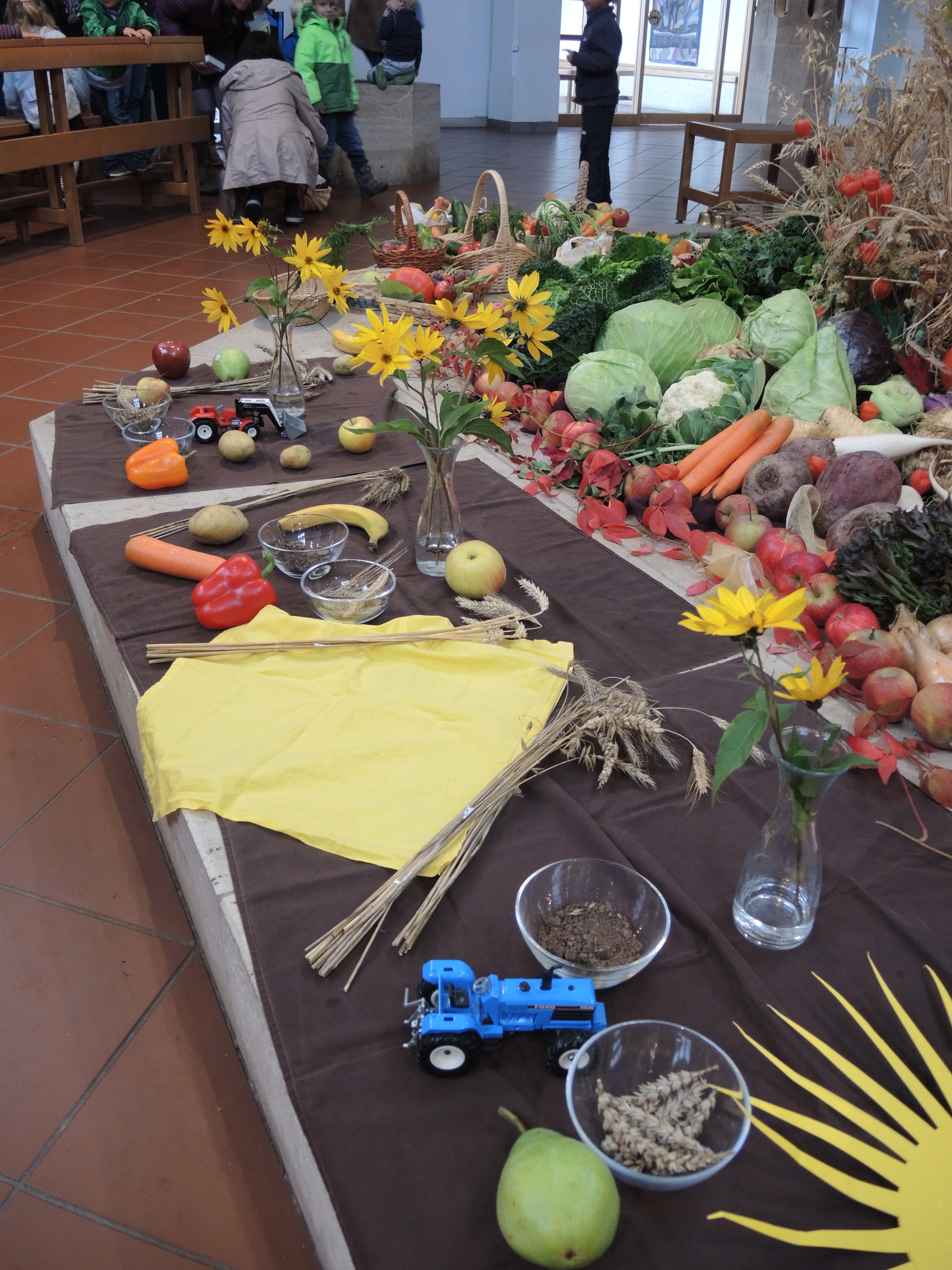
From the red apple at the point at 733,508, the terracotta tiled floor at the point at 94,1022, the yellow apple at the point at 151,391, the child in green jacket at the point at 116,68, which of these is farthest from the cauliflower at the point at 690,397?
the child in green jacket at the point at 116,68

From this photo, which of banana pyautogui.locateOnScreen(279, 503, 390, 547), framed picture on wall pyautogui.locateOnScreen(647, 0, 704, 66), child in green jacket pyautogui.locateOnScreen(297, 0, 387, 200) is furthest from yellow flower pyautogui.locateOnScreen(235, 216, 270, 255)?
framed picture on wall pyautogui.locateOnScreen(647, 0, 704, 66)

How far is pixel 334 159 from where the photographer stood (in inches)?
328

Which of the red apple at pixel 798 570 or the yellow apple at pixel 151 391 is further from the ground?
the yellow apple at pixel 151 391

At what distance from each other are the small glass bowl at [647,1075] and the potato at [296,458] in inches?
77.5

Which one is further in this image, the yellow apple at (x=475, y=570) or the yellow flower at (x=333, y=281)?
the yellow flower at (x=333, y=281)

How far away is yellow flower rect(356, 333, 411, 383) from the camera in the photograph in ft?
5.57

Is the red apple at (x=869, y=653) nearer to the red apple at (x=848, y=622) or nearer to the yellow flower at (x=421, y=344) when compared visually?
the red apple at (x=848, y=622)

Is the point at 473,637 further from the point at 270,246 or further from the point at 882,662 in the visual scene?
the point at 270,246

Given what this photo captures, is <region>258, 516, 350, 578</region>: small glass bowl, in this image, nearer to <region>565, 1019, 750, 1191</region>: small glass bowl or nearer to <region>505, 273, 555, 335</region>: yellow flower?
<region>505, 273, 555, 335</region>: yellow flower

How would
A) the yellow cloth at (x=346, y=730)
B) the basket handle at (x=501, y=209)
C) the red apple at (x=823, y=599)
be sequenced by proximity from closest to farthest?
the yellow cloth at (x=346, y=730) < the red apple at (x=823, y=599) < the basket handle at (x=501, y=209)

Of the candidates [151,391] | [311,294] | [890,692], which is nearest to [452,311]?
[890,692]

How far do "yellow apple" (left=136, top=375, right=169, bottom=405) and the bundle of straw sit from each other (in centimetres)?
177

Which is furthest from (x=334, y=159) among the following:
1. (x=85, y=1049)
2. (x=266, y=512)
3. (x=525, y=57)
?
(x=85, y=1049)

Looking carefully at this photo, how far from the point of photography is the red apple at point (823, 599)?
1998mm
